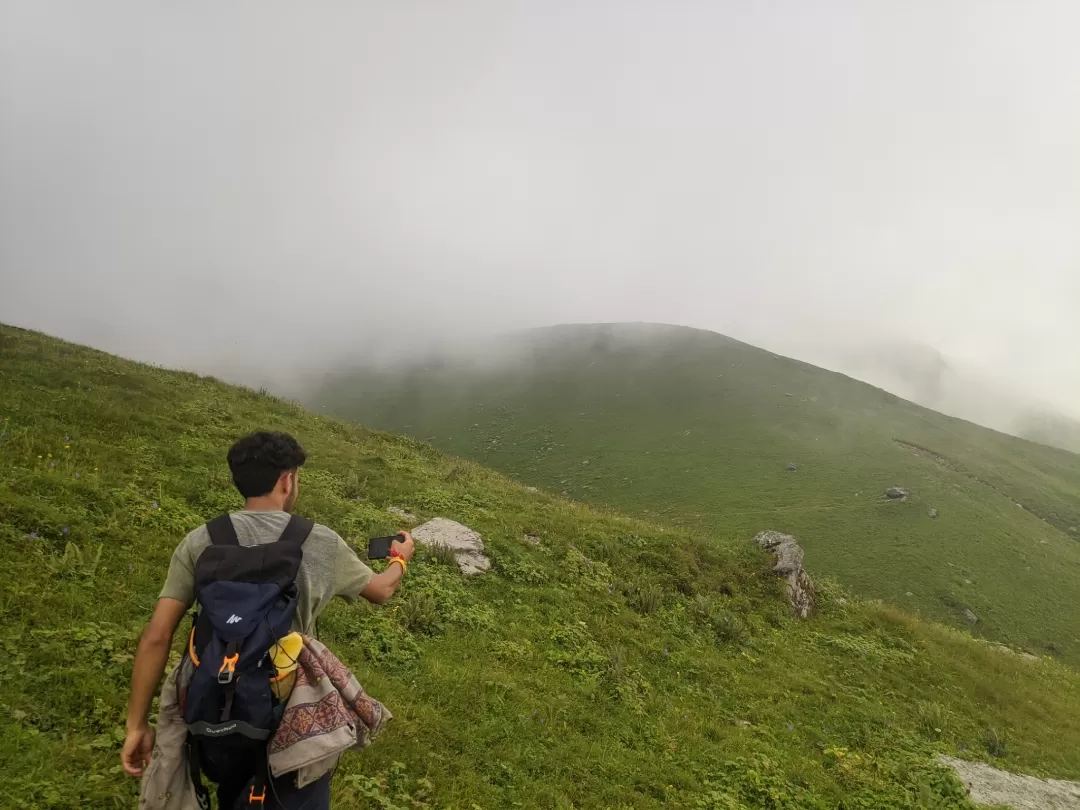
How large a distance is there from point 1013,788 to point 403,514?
641 inches

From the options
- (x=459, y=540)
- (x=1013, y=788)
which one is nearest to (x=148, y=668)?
(x=459, y=540)

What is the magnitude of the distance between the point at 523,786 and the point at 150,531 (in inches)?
349

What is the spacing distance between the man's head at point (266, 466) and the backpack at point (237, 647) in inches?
15.8

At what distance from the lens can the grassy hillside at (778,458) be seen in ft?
136

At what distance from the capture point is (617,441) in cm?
6594

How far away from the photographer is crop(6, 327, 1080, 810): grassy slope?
7.62 m

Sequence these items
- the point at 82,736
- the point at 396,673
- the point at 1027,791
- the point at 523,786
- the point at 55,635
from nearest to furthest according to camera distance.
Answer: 1. the point at 82,736
2. the point at 55,635
3. the point at 523,786
4. the point at 396,673
5. the point at 1027,791

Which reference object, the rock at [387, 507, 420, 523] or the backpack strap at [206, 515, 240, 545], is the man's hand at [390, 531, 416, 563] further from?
the rock at [387, 507, 420, 523]

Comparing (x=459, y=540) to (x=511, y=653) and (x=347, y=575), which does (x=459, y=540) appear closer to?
(x=511, y=653)

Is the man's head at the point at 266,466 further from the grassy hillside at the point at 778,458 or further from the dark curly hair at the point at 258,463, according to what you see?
the grassy hillside at the point at 778,458

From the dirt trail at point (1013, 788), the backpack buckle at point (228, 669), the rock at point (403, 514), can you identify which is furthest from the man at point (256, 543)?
the rock at point (403, 514)

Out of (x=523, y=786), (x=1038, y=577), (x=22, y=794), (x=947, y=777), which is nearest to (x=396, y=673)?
(x=523, y=786)

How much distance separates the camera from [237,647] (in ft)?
11.2

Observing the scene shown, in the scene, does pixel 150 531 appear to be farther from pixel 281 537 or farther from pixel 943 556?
pixel 943 556
